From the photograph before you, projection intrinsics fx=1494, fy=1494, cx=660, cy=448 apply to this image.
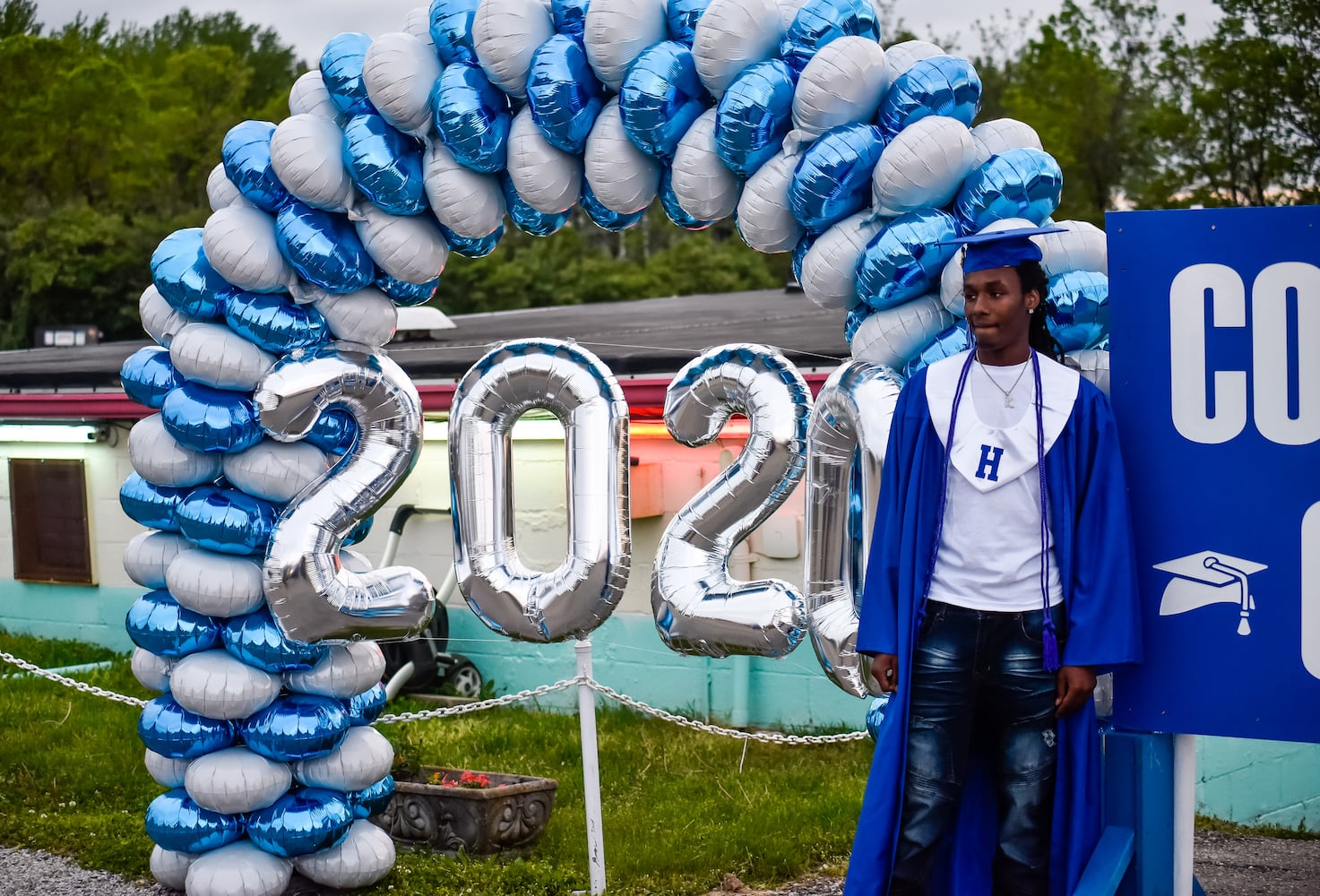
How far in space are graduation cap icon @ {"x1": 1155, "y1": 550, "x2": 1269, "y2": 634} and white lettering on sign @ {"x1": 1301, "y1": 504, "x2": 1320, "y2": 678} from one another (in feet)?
0.29

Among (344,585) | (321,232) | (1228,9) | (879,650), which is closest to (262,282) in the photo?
(321,232)

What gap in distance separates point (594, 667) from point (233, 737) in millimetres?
3872

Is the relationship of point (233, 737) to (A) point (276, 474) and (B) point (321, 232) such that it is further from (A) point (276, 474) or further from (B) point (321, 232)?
(B) point (321, 232)

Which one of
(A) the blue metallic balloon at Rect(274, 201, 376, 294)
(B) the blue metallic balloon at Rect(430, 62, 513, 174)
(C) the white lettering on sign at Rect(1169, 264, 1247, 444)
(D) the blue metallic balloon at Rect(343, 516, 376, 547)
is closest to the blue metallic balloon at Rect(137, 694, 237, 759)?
(D) the blue metallic balloon at Rect(343, 516, 376, 547)

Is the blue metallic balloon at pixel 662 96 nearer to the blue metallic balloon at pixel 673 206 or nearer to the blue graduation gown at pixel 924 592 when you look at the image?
the blue metallic balloon at pixel 673 206

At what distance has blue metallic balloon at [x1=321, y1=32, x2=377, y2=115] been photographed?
4.96m

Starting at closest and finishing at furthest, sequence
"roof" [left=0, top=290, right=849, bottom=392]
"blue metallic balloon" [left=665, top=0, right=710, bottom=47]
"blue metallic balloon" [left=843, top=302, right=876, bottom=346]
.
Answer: "blue metallic balloon" [left=843, top=302, right=876, bottom=346]
"blue metallic balloon" [left=665, top=0, right=710, bottom=47]
"roof" [left=0, top=290, right=849, bottom=392]

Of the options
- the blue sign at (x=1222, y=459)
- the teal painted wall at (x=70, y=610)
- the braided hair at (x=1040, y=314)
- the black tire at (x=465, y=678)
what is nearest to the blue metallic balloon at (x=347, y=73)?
the braided hair at (x=1040, y=314)

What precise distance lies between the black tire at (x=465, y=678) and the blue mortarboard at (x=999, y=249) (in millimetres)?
6344

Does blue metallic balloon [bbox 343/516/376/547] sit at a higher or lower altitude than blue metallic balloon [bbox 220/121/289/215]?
lower

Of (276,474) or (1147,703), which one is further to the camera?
(276,474)

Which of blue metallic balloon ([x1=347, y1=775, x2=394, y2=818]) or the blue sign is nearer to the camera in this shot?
the blue sign

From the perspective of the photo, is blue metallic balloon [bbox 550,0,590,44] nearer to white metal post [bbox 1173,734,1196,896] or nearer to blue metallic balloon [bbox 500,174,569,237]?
blue metallic balloon [bbox 500,174,569,237]

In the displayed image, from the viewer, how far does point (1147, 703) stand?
3.37m
